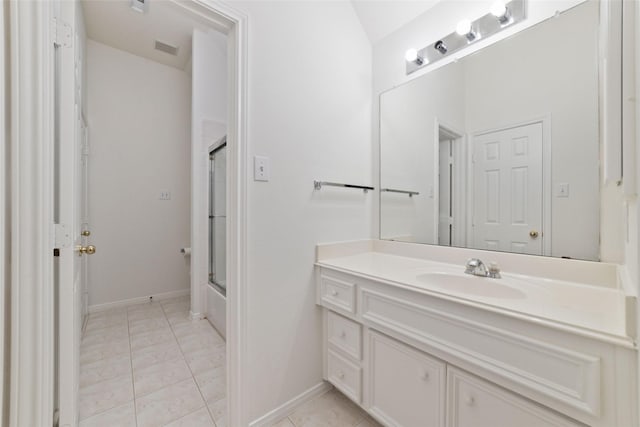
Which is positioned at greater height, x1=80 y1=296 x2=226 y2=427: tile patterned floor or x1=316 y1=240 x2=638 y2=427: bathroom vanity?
x1=316 y1=240 x2=638 y2=427: bathroom vanity

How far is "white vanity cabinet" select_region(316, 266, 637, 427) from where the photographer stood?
0.69m

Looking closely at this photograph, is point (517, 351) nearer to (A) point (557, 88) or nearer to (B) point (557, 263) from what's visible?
(B) point (557, 263)

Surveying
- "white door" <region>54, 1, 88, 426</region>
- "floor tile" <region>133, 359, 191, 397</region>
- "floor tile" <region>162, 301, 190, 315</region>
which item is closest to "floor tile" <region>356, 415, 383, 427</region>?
"floor tile" <region>133, 359, 191, 397</region>

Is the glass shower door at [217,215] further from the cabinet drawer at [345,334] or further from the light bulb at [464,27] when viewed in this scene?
the light bulb at [464,27]

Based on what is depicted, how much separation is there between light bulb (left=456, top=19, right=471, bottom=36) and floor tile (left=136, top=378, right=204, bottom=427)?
244 centimetres

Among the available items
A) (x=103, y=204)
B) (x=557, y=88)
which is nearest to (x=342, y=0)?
(x=557, y=88)

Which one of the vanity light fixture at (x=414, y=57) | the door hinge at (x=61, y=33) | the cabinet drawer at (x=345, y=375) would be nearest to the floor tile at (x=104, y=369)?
the cabinet drawer at (x=345, y=375)

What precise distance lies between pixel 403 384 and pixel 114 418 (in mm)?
1460

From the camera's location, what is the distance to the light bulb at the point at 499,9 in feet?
4.23

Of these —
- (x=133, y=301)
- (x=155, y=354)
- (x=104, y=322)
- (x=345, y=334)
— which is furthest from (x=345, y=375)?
(x=133, y=301)

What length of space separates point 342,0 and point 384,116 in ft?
2.50

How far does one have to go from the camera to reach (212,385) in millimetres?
1656

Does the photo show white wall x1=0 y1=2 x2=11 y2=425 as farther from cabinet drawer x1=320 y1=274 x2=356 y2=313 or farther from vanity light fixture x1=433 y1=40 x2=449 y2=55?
vanity light fixture x1=433 y1=40 x2=449 y2=55

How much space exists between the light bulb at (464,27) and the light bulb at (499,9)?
0.11 metres
